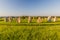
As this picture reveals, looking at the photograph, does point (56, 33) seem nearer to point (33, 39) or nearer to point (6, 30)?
point (33, 39)

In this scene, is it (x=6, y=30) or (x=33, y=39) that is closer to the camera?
(x=33, y=39)

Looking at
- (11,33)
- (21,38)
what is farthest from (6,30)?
(21,38)

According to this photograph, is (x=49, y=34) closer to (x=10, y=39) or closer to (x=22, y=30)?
(x=22, y=30)

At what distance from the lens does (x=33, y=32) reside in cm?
544

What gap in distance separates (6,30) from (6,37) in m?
0.31

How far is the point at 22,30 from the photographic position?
5586 mm

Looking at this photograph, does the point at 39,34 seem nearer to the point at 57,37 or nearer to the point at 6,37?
the point at 57,37

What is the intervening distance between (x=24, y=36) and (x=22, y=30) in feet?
0.87

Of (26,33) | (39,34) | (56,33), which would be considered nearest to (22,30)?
(26,33)

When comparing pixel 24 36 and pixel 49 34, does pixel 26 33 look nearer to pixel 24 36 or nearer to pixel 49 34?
pixel 24 36

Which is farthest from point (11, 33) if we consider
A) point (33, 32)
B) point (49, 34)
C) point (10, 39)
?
point (49, 34)

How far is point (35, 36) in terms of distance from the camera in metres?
5.38

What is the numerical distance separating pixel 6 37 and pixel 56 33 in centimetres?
153

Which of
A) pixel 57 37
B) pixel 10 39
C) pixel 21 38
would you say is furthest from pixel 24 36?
pixel 57 37
